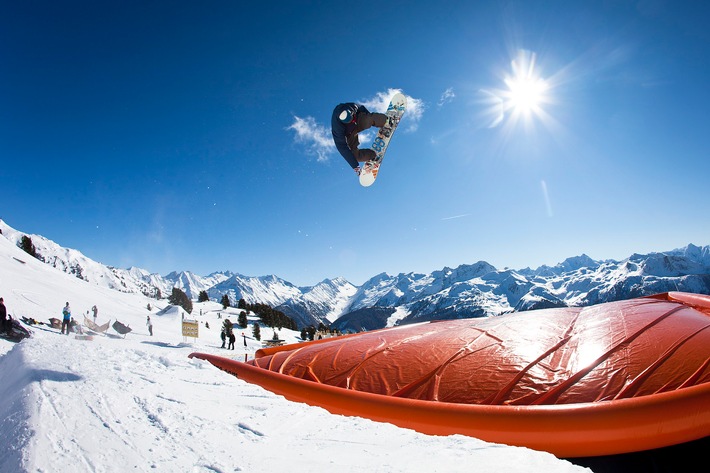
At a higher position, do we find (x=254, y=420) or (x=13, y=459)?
(x=13, y=459)

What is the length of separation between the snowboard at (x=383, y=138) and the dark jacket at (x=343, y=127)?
2049 mm

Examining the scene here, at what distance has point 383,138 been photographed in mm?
9695

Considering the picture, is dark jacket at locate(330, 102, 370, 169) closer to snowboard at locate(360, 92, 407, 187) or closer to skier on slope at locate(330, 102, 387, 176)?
skier on slope at locate(330, 102, 387, 176)

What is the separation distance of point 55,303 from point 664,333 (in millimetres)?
34106

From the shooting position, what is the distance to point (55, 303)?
82.3ft

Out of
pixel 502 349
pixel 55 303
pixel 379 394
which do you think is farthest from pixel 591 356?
pixel 55 303

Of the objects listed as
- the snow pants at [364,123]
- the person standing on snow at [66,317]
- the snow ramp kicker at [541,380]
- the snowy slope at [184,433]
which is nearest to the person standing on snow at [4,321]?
the person standing on snow at [66,317]

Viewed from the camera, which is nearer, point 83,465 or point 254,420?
point 83,465

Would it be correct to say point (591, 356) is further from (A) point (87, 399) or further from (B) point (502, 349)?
(A) point (87, 399)

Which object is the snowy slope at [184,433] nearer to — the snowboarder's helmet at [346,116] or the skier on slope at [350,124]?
the skier on slope at [350,124]

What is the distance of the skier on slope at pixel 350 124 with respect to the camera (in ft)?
23.6

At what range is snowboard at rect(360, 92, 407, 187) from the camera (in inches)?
382

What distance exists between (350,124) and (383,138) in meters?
2.55

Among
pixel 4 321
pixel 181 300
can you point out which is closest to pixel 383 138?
pixel 4 321
